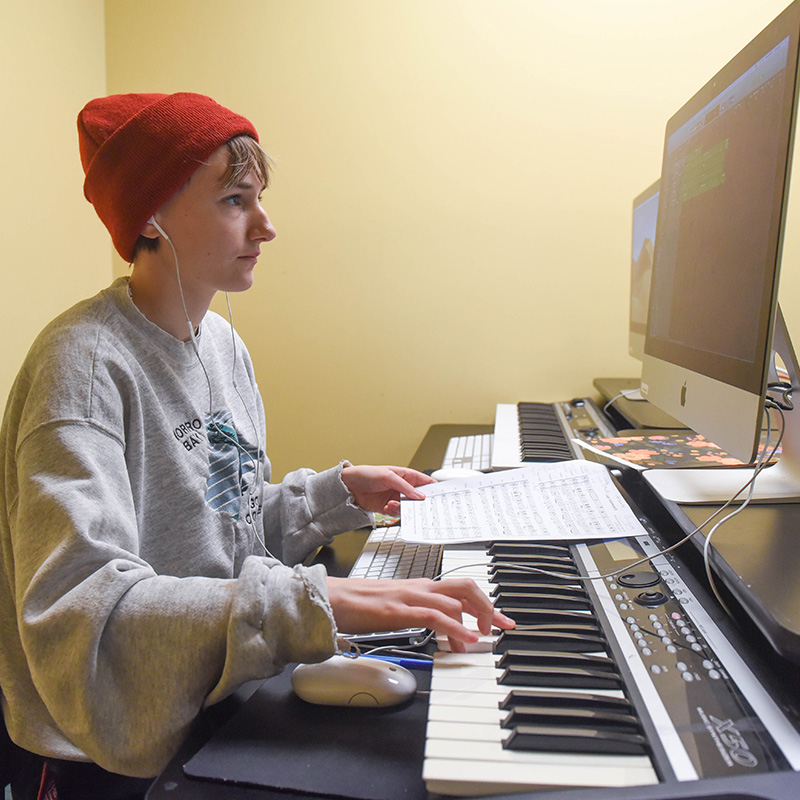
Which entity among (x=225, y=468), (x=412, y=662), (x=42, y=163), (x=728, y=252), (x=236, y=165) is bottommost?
(x=412, y=662)

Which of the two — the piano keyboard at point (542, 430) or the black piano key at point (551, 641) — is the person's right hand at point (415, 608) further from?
the piano keyboard at point (542, 430)

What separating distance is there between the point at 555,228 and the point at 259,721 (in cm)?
181

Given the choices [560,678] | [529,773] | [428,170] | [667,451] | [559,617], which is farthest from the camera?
[428,170]

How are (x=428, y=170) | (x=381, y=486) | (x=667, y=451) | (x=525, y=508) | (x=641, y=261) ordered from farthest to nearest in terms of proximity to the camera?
(x=428, y=170), (x=641, y=261), (x=667, y=451), (x=381, y=486), (x=525, y=508)

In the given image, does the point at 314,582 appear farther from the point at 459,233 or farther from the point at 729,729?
the point at 459,233

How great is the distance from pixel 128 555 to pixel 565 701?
41 cm

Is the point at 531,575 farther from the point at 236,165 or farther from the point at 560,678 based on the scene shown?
the point at 236,165

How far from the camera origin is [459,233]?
2.14m

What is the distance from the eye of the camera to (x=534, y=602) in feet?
2.35

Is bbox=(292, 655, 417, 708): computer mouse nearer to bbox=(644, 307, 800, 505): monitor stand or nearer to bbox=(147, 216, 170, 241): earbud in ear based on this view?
bbox=(644, 307, 800, 505): monitor stand

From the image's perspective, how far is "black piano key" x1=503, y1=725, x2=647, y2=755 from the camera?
0.49 metres

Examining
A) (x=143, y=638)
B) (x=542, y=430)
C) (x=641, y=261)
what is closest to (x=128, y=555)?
(x=143, y=638)

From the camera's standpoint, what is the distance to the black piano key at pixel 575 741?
0.49 meters

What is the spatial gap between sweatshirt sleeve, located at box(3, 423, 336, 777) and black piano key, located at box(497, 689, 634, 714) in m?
0.16
